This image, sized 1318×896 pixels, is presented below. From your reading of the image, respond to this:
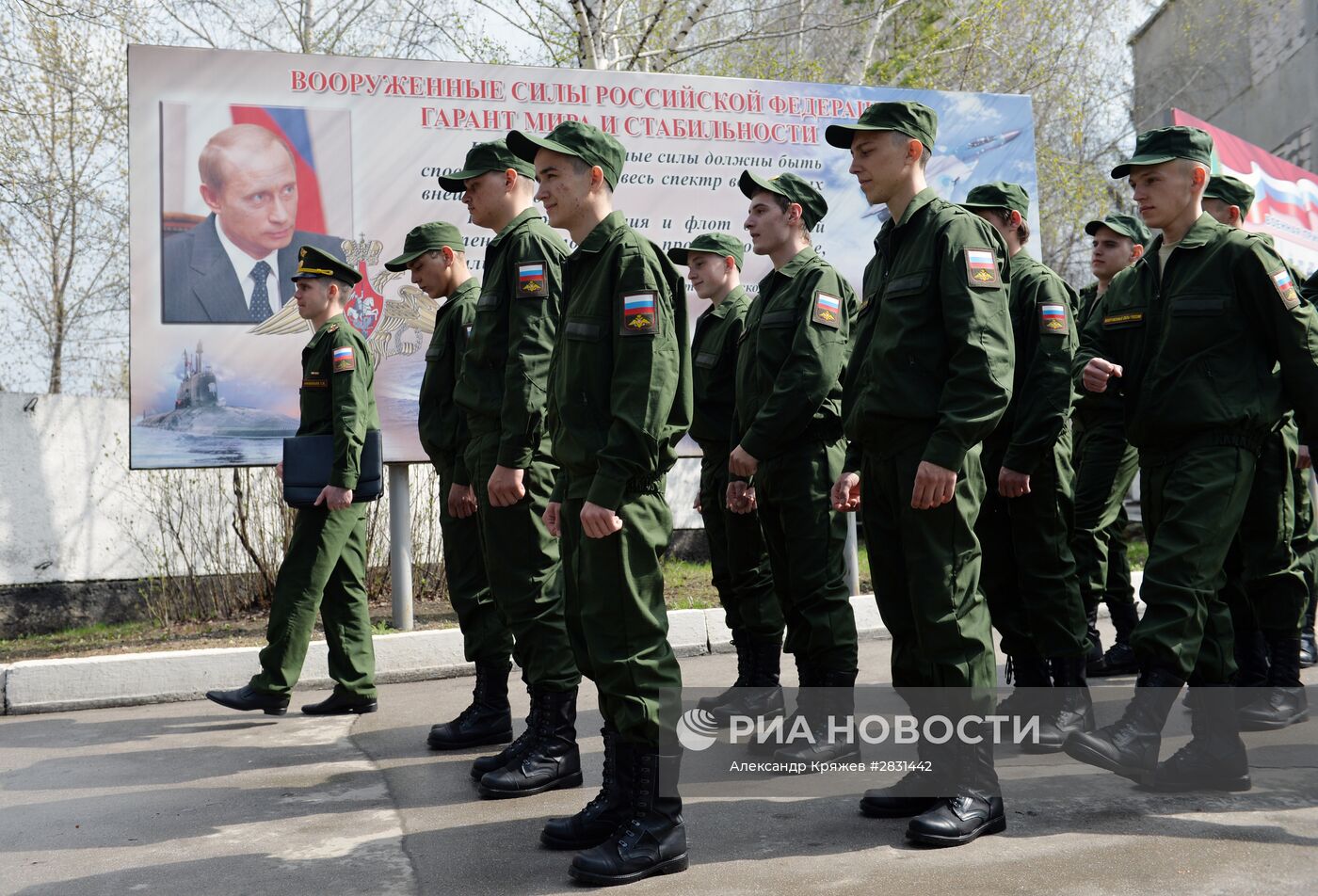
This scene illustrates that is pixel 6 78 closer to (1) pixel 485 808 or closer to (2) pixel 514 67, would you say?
(2) pixel 514 67

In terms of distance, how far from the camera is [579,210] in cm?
373

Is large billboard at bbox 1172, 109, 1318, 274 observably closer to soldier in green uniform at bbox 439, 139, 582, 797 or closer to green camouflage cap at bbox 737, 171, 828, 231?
green camouflage cap at bbox 737, 171, 828, 231

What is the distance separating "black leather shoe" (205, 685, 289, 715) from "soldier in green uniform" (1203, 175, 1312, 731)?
167 inches

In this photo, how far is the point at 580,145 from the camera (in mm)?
3695

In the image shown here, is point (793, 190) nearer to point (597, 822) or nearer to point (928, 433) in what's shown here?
point (928, 433)

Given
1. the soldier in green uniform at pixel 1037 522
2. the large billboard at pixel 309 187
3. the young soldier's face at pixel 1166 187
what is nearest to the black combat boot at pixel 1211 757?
the soldier in green uniform at pixel 1037 522

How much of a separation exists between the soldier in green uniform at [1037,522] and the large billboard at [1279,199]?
19.9ft

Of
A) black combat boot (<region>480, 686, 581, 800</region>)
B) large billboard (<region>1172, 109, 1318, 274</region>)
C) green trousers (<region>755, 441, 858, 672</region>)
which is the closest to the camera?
black combat boot (<region>480, 686, 581, 800</region>)

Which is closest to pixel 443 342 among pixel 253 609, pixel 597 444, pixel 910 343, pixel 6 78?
pixel 597 444

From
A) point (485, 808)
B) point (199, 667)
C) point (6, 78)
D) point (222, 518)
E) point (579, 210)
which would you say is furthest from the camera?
point (6, 78)

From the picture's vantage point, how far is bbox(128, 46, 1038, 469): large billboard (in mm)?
7562

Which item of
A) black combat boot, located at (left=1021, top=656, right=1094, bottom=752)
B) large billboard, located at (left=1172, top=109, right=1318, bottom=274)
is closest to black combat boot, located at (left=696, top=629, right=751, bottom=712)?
black combat boot, located at (left=1021, top=656, right=1094, bottom=752)

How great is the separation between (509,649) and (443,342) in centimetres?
138

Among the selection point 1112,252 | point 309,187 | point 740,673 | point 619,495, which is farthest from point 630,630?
point 309,187
